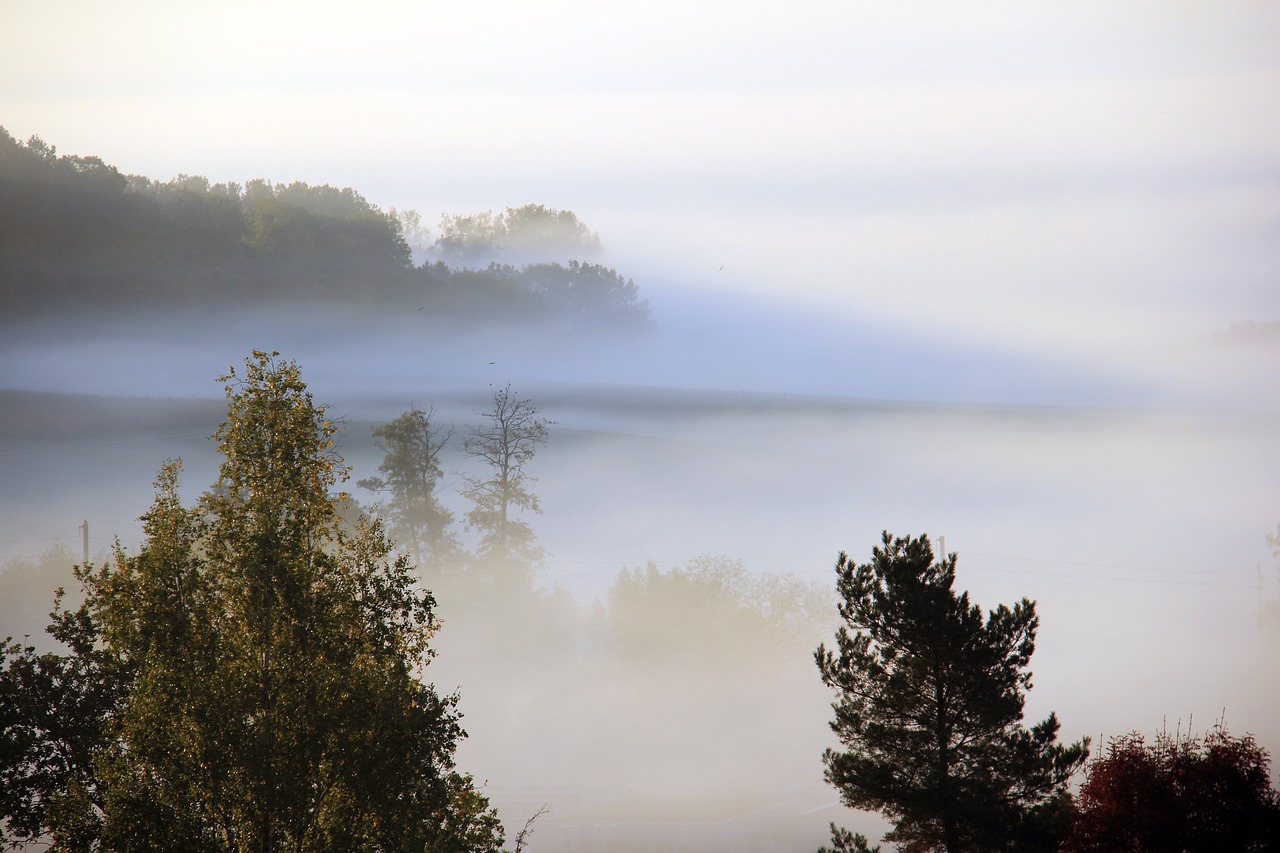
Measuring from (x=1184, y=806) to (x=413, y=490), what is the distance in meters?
55.3

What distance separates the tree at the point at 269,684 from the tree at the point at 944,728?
869cm

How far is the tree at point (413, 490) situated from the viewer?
67375 millimetres

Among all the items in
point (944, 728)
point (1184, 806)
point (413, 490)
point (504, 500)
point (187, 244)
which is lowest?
point (1184, 806)

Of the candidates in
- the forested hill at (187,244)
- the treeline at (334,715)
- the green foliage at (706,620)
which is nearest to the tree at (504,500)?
the green foliage at (706,620)

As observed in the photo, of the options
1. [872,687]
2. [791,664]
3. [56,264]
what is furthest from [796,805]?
[56,264]

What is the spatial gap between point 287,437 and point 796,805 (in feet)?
190

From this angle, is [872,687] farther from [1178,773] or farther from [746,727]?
[746,727]

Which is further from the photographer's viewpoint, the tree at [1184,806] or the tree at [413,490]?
the tree at [413,490]

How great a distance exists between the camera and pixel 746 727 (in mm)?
84000

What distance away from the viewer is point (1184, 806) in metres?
19.7

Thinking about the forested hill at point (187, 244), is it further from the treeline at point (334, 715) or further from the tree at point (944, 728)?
the tree at point (944, 728)

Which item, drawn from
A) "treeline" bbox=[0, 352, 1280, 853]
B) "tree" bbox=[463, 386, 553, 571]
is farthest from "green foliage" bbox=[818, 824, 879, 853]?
"tree" bbox=[463, 386, 553, 571]

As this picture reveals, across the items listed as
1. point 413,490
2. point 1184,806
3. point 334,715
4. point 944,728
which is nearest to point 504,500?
point 413,490

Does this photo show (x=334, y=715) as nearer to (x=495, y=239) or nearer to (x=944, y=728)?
(x=944, y=728)
